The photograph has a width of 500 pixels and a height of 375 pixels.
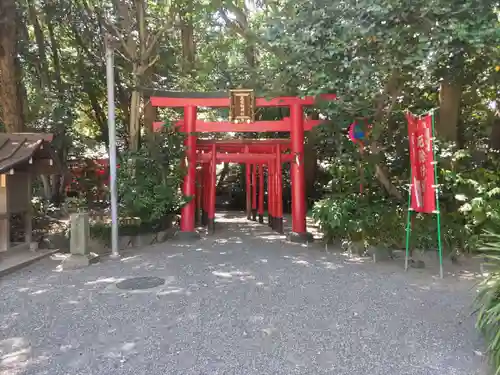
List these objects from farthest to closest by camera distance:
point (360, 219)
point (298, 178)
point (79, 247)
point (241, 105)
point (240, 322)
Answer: point (298, 178), point (241, 105), point (360, 219), point (79, 247), point (240, 322)

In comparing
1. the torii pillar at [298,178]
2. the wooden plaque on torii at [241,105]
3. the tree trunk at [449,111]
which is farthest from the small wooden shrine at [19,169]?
the tree trunk at [449,111]

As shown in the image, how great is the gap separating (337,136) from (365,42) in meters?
2.86

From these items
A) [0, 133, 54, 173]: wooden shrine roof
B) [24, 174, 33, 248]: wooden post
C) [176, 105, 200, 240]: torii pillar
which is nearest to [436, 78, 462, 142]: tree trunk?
[176, 105, 200, 240]: torii pillar

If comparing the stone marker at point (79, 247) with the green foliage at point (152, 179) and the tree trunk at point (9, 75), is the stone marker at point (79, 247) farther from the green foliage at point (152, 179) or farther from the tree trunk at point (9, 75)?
the tree trunk at point (9, 75)

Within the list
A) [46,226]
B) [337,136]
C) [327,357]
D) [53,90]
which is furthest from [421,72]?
[53,90]

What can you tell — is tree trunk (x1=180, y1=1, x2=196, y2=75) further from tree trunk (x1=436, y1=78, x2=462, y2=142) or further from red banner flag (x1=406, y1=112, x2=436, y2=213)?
red banner flag (x1=406, y1=112, x2=436, y2=213)

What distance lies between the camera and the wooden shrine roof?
744cm

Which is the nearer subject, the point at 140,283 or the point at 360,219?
the point at 140,283

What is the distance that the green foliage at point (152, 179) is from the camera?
10039mm

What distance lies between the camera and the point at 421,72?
684 cm

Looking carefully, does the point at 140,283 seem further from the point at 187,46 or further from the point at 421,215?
the point at 187,46

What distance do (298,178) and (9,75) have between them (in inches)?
305

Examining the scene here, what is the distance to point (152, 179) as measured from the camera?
34.0 feet

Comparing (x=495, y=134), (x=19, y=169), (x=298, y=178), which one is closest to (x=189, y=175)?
(x=298, y=178)
